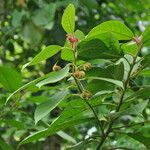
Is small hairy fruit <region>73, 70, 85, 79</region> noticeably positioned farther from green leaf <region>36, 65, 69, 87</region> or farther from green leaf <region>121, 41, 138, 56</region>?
green leaf <region>121, 41, 138, 56</region>

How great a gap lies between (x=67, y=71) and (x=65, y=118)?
0.20 m

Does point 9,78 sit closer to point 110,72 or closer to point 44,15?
point 110,72

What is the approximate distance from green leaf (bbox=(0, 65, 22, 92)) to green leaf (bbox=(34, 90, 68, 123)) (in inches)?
8.1

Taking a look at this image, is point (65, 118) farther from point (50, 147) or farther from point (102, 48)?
point (50, 147)

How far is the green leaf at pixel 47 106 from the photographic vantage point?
959mm

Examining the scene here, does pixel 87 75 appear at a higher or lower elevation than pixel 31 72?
higher

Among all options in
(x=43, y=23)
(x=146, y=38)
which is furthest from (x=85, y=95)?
(x=43, y=23)

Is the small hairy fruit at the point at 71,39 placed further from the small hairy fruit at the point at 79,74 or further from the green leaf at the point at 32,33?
the green leaf at the point at 32,33

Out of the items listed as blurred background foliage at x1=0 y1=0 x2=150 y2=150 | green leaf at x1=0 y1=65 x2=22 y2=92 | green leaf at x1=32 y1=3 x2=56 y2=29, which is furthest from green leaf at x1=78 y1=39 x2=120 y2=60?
green leaf at x1=32 y1=3 x2=56 y2=29

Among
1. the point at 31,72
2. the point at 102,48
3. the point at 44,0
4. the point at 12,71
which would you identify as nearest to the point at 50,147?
the point at 31,72

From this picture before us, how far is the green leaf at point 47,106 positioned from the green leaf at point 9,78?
8.1 inches

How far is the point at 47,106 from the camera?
98 centimetres

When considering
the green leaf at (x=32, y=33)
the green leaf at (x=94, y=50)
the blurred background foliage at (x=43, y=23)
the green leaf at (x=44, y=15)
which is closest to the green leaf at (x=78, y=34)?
the green leaf at (x=94, y=50)

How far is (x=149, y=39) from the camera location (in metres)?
1.01
